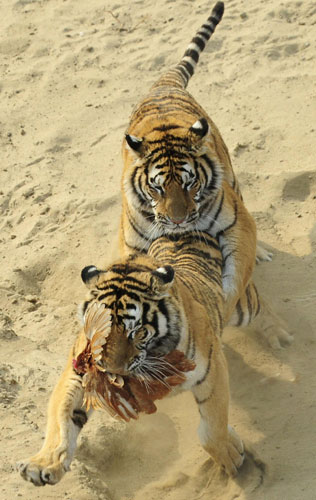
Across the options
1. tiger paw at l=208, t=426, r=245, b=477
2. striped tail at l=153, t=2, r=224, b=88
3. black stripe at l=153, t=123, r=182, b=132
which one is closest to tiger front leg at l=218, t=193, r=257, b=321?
black stripe at l=153, t=123, r=182, b=132

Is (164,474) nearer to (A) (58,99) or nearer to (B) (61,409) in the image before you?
(B) (61,409)

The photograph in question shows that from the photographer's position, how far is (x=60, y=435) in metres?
3.40

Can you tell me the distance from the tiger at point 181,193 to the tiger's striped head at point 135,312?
1024 millimetres

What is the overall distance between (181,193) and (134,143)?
15.5 inches

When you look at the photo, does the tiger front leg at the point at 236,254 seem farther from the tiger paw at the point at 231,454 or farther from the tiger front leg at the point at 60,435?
the tiger front leg at the point at 60,435

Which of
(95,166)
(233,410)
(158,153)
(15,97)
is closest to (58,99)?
(15,97)

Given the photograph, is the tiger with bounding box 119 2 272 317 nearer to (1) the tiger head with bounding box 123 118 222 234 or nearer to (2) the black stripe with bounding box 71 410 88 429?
(1) the tiger head with bounding box 123 118 222 234

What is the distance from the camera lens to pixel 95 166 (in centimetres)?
661

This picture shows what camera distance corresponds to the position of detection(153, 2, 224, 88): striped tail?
19.1 feet

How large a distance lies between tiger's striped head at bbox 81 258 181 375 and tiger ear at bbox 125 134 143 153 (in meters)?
1.21

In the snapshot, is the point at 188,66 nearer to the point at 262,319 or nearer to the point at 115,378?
the point at 262,319

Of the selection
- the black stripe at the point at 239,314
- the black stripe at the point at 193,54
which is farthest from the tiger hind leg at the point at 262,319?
the black stripe at the point at 193,54

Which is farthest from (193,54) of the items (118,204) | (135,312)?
(135,312)

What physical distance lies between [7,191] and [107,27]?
2415mm
